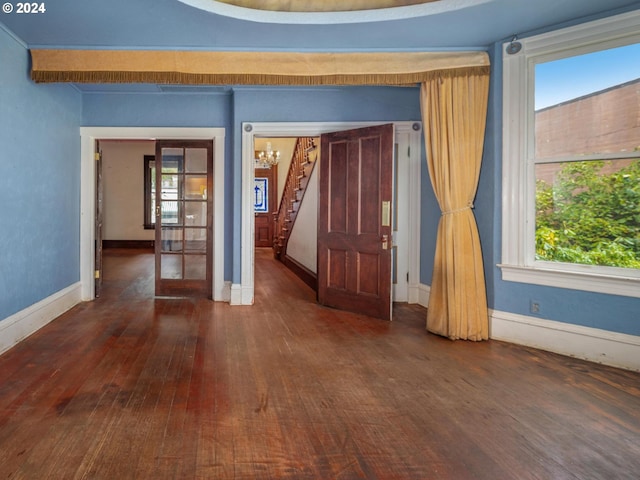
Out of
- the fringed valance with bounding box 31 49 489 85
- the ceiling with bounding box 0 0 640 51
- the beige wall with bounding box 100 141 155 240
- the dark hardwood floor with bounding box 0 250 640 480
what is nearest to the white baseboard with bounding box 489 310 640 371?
the dark hardwood floor with bounding box 0 250 640 480

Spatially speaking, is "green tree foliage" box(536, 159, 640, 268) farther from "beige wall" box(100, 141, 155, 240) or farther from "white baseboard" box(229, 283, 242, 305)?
"beige wall" box(100, 141, 155, 240)

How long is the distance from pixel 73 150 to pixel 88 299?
1.86 meters

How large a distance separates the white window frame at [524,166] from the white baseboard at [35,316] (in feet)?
14.0

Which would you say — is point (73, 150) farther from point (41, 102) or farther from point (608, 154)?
point (608, 154)

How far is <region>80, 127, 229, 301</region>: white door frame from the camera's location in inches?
192

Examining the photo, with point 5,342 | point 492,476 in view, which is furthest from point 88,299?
point 492,476

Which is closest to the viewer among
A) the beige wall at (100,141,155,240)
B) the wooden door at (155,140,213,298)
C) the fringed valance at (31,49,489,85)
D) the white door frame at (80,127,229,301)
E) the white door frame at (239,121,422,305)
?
the fringed valance at (31,49,489,85)

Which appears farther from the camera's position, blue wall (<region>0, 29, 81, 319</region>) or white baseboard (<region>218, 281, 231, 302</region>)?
white baseboard (<region>218, 281, 231, 302</region>)

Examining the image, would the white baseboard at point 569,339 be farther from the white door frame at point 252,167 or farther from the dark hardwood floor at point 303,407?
the white door frame at point 252,167

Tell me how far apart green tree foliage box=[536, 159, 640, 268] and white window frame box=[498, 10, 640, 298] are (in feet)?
0.30

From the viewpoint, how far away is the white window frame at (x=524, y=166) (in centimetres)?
320

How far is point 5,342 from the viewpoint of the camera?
3180 millimetres

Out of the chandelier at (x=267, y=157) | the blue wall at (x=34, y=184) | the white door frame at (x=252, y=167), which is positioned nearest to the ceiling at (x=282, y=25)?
the blue wall at (x=34, y=184)

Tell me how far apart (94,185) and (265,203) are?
7148 mm
